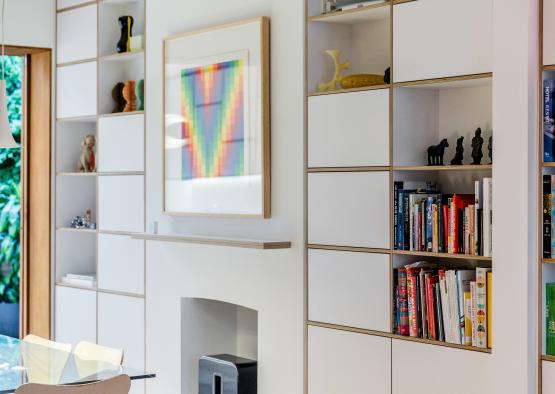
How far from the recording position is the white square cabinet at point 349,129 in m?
4.13

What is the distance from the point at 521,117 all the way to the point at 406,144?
794 mm

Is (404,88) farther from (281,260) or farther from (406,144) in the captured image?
(281,260)

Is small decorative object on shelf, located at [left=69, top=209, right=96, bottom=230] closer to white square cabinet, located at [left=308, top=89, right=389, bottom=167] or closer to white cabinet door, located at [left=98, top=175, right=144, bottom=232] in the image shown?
white cabinet door, located at [left=98, top=175, right=144, bottom=232]

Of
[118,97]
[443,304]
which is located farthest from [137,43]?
[443,304]

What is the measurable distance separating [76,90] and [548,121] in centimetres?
370

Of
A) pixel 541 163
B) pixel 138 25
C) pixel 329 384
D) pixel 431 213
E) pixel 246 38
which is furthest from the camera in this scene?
pixel 138 25

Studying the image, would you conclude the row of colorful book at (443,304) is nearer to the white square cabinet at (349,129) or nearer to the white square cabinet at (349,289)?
the white square cabinet at (349,289)

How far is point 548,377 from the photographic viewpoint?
133 inches

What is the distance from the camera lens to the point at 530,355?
339 centimetres

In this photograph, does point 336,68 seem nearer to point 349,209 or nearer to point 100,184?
point 349,209

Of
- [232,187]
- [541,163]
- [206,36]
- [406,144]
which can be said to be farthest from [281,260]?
[541,163]

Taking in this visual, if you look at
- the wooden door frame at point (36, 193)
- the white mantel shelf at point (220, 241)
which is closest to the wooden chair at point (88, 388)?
the white mantel shelf at point (220, 241)

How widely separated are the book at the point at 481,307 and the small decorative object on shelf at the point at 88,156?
3331 mm

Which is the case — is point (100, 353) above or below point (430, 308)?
below
